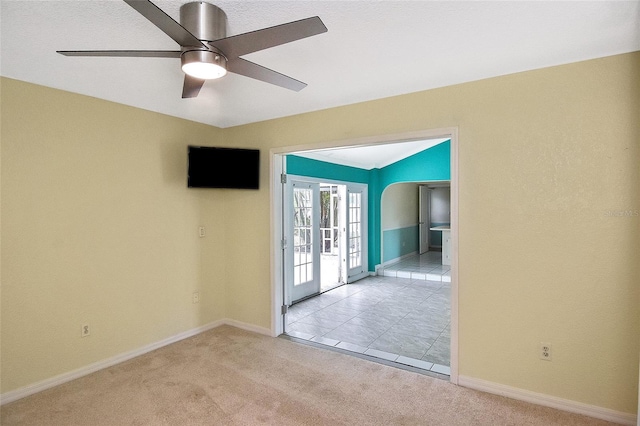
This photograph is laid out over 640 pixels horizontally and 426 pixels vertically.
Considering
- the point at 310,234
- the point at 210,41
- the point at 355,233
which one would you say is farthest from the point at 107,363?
the point at 355,233

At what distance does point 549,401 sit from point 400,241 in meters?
6.07

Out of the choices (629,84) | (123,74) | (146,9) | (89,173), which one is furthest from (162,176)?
(629,84)

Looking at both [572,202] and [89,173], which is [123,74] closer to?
[89,173]

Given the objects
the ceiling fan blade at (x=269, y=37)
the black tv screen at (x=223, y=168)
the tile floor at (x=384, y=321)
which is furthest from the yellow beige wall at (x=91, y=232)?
the ceiling fan blade at (x=269, y=37)

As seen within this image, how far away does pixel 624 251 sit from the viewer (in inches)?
Answer: 89.3

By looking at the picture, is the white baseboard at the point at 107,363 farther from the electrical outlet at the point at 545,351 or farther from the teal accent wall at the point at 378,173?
the electrical outlet at the point at 545,351

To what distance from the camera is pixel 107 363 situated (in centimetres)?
313

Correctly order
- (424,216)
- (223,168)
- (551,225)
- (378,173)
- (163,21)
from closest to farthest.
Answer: (163,21)
(551,225)
(223,168)
(378,173)
(424,216)

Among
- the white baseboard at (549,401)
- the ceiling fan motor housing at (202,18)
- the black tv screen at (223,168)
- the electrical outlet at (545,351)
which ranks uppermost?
the ceiling fan motor housing at (202,18)

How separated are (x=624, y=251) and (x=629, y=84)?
42.5 inches

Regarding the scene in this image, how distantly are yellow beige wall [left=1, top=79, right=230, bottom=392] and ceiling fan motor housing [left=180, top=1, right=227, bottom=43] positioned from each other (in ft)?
6.12

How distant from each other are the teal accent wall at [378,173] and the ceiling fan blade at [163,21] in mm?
3404

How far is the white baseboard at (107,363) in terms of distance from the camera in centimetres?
261

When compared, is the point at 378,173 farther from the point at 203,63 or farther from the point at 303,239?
the point at 203,63
